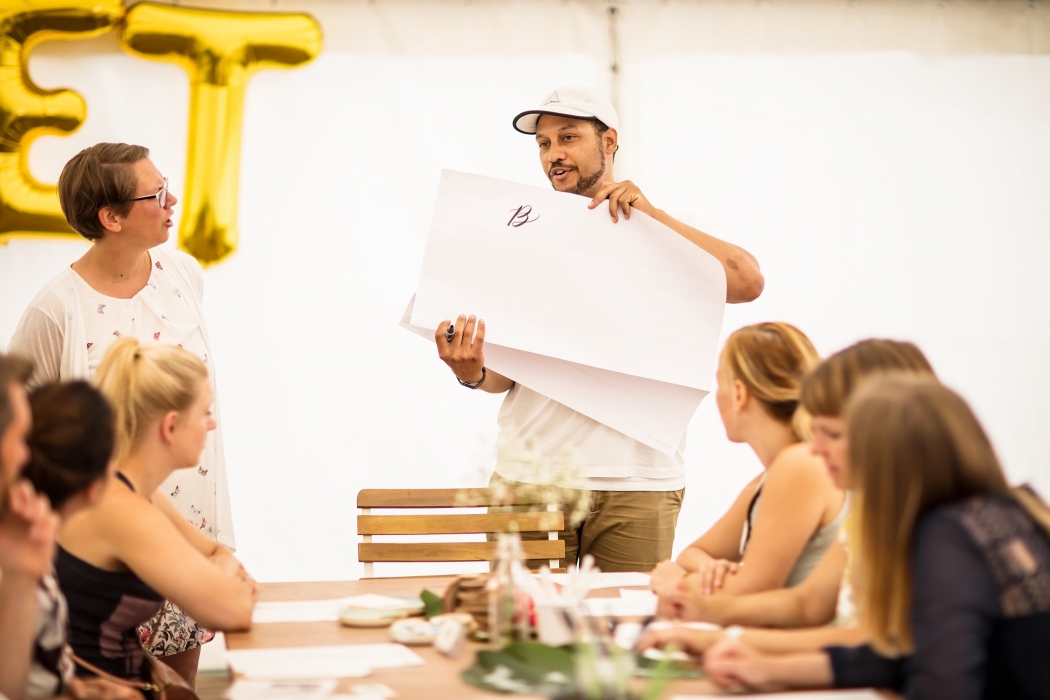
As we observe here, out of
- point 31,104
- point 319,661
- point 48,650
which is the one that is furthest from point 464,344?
point 31,104

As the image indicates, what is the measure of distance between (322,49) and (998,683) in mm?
3876

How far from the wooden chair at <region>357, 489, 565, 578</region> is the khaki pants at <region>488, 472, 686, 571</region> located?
0.29 ft

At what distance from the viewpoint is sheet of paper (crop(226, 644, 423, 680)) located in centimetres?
174

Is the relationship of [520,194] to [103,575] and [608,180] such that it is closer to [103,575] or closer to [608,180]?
[608,180]

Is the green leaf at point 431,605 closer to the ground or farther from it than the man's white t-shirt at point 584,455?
closer to the ground

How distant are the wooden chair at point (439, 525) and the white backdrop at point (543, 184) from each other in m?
1.29

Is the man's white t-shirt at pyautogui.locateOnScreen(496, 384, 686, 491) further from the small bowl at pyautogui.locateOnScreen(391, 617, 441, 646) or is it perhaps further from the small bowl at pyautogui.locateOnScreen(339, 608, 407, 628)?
the small bowl at pyautogui.locateOnScreen(391, 617, 441, 646)

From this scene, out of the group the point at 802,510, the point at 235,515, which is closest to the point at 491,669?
the point at 802,510

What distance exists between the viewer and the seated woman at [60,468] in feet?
5.38

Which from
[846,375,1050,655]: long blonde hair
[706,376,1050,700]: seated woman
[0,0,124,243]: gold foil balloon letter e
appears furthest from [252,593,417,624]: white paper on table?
[0,0,124,243]: gold foil balloon letter e

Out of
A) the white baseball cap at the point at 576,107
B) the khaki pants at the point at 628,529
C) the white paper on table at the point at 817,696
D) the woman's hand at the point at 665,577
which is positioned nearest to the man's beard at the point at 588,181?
the white baseball cap at the point at 576,107

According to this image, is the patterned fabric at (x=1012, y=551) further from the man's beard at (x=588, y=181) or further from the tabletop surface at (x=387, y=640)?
the man's beard at (x=588, y=181)

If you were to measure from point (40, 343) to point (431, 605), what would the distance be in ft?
4.89

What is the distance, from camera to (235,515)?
14.3ft
